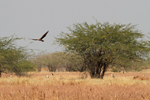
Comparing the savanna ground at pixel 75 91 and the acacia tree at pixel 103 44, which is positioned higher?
the acacia tree at pixel 103 44

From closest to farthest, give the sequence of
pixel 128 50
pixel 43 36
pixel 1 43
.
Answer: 1. pixel 43 36
2. pixel 128 50
3. pixel 1 43

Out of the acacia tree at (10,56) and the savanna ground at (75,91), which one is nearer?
the savanna ground at (75,91)

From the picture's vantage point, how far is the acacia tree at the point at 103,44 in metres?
17.8

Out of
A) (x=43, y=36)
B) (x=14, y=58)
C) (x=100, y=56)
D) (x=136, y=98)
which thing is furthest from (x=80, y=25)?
(x=136, y=98)

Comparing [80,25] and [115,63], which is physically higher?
[80,25]

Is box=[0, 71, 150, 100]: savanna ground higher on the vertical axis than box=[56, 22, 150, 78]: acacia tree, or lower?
lower

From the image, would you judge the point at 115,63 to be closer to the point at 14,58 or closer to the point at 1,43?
the point at 14,58

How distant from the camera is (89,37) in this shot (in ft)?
59.7

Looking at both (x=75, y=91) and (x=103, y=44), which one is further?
(x=103, y=44)

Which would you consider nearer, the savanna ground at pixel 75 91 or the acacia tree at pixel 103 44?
the savanna ground at pixel 75 91

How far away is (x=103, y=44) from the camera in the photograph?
58.7ft

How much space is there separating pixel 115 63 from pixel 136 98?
13.9 m

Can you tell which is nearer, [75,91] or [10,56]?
[75,91]

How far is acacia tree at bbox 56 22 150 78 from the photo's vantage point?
58.3 ft
